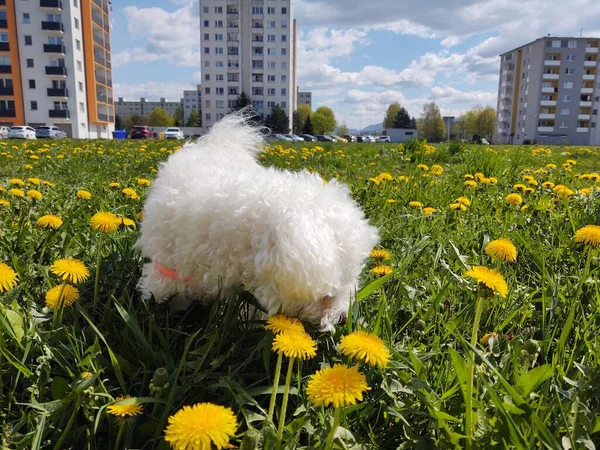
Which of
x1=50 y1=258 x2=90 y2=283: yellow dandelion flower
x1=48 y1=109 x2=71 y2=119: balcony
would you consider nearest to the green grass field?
x1=50 y1=258 x2=90 y2=283: yellow dandelion flower

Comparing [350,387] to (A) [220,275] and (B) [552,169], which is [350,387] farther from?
(B) [552,169]

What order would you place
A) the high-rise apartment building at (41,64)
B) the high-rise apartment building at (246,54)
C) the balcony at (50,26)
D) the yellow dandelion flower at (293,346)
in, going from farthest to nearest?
1. the high-rise apartment building at (246,54)
2. the balcony at (50,26)
3. the high-rise apartment building at (41,64)
4. the yellow dandelion flower at (293,346)

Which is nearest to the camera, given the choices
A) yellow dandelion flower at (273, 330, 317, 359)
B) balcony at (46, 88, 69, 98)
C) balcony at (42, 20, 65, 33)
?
yellow dandelion flower at (273, 330, 317, 359)

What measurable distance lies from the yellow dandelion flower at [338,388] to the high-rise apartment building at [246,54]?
89.3 m

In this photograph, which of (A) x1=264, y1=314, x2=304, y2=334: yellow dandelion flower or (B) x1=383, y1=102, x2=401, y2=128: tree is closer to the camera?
(A) x1=264, y1=314, x2=304, y2=334: yellow dandelion flower

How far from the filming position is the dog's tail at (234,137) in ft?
7.68

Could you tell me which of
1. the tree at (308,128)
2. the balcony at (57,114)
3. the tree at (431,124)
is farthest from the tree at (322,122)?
the balcony at (57,114)

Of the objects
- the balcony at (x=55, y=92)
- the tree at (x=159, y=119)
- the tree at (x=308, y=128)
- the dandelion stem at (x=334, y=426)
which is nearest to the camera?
the dandelion stem at (x=334, y=426)

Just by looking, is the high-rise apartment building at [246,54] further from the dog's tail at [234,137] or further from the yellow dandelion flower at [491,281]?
the yellow dandelion flower at [491,281]

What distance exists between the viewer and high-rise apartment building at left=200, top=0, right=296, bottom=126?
285 ft

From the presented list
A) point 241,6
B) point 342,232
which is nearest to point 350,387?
point 342,232

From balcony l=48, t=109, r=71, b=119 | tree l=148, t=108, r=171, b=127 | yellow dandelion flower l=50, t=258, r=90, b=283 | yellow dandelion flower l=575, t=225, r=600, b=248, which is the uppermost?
tree l=148, t=108, r=171, b=127

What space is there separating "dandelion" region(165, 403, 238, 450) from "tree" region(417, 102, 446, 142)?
3692 inches

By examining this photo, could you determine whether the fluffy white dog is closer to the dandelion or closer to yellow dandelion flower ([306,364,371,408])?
yellow dandelion flower ([306,364,371,408])
